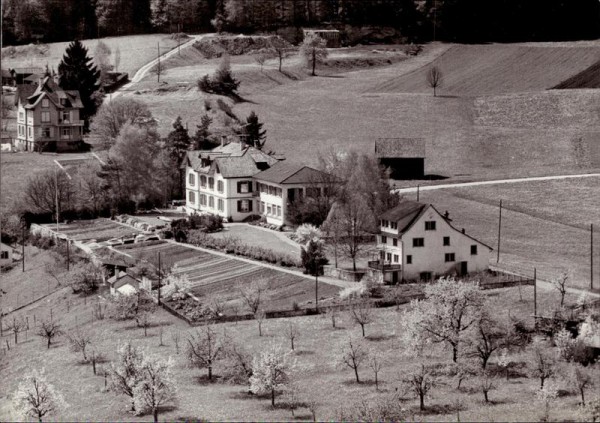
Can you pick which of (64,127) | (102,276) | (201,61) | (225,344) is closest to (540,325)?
(225,344)

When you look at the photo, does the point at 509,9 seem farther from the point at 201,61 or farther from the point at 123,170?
the point at 201,61

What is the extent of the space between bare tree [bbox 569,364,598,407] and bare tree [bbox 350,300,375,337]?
3984 millimetres

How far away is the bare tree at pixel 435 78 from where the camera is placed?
25169 millimetres

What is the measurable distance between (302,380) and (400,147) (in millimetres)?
7152

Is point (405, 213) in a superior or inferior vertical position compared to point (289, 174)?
superior

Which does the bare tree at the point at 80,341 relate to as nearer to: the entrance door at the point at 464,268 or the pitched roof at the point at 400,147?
the entrance door at the point at 464,268

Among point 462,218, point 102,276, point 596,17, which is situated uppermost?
point 596,17

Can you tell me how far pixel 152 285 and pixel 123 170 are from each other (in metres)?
10.0

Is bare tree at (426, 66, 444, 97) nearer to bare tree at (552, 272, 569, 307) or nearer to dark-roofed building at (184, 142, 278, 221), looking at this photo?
dark-roofed building at (184, 142, 278, 221)

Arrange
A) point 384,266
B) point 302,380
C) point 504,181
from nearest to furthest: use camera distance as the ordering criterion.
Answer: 1. point 302,380
2. point 504,181
3. point 384,266

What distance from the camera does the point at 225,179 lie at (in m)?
30.8

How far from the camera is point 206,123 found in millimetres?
36250

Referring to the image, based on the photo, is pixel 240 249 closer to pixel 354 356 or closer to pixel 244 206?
pixel 244 206

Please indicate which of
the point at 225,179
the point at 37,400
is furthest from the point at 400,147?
the point at 37,400
